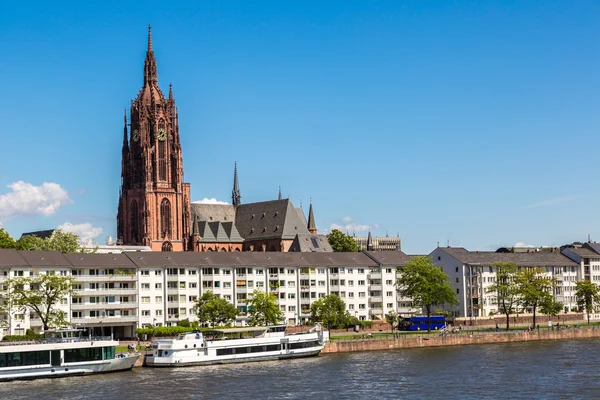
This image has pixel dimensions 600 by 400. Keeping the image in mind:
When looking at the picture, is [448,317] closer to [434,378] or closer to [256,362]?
[256,362]

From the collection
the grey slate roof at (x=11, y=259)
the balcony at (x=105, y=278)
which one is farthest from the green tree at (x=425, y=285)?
the grey slate roof at (x=11, y=259)

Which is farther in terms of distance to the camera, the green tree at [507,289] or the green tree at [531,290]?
the green tree at [531,290]

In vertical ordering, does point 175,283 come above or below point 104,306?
above

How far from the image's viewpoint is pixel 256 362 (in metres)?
135

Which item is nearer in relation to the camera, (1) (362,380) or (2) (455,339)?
(1) (362,380)

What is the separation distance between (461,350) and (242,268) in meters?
50.0

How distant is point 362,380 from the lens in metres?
111

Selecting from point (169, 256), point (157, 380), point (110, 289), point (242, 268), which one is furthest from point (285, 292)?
point (157, 380)

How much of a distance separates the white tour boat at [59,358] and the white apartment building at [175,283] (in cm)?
2793

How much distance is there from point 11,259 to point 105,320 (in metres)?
17.2

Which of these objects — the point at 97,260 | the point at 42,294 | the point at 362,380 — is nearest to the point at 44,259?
the point at 97,260

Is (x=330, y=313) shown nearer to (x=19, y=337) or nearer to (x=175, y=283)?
(x=175, y=283)

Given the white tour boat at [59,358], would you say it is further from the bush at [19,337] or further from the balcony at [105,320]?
the balcony at [105,320]

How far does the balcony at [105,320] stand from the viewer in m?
161
